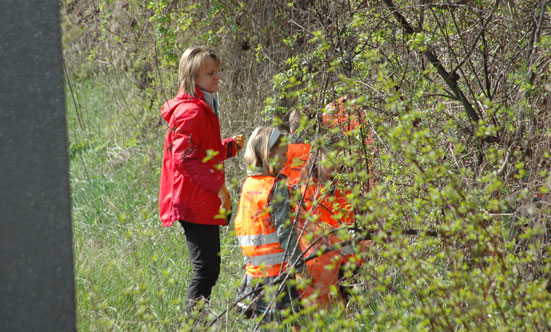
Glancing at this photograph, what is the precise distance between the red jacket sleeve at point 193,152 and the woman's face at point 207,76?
0.75 ft

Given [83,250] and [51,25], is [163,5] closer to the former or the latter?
[83,250]

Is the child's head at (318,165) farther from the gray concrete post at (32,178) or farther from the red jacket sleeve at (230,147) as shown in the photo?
the gray concrete post at (32,178)

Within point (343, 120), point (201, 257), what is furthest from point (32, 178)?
point (201, 257)

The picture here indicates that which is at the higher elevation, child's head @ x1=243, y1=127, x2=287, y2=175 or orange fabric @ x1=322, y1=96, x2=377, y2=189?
orange fabric @ x1=322, y1=96, x2=377, y2=189

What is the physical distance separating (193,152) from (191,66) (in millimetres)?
585

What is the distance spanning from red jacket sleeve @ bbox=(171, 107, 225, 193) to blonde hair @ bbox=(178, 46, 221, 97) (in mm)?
203

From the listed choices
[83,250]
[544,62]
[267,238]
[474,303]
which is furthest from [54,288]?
[83,250]

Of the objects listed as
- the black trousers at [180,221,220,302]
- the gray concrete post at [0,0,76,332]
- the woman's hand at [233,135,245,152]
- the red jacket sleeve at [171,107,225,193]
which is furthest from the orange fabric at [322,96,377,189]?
the gray concrete post at [0,0,76,332]

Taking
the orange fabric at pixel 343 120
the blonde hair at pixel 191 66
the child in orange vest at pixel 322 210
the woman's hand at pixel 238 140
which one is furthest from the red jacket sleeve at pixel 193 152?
the orange fabric at pixel 343 120

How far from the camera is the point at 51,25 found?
2027mm

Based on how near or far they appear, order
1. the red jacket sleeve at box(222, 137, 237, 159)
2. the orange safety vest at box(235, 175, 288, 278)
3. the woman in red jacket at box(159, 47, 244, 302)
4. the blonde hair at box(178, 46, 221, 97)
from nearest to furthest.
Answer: the orange safety vest at box(235, 175, 288, 278)
the woman in red jacket at box(159, 47, 244, 302)
the blonde hair at box(178, 46, 221, 97)
the red jacket sleeve at box(222, 137, 237, 159)

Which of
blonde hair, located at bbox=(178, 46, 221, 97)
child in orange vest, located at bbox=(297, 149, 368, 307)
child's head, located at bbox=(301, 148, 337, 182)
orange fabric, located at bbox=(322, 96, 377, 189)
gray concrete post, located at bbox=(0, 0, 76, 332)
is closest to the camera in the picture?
gray concrete post, located at bbox=(0, 0, 76, 332)

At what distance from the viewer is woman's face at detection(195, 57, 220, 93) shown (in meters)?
3.97

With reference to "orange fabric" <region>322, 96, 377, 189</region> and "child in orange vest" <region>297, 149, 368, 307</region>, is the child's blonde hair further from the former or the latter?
"orange fabric" <region>322, 96, 377, 189</region>
